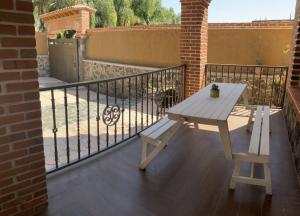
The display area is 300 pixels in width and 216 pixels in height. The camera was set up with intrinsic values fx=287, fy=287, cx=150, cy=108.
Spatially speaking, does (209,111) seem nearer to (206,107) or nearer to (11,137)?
(206,107)

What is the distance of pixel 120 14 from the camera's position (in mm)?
18953

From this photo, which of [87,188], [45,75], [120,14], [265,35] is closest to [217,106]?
[87,188]

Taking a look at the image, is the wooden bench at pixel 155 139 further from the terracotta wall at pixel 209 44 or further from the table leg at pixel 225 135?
the terracotta wall at pixel 209 44

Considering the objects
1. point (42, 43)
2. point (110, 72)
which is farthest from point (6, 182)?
point (42, 43)

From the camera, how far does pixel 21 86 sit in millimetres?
1968

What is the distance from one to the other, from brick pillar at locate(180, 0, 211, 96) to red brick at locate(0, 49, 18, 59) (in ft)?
12.2

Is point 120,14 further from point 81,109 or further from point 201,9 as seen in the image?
point 201,9

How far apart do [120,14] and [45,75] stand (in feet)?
21.8

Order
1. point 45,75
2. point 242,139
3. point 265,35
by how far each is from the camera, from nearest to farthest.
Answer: point 242,139 → point 265,35 → point 45,75

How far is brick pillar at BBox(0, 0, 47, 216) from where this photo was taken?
1.87 m

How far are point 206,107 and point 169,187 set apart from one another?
881 millimetres

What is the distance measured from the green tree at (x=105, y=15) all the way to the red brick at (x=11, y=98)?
16.6 meters

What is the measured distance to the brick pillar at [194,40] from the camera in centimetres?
499

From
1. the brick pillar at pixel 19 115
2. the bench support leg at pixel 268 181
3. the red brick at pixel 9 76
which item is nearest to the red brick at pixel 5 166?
the brick pillar at pixel 19 115
